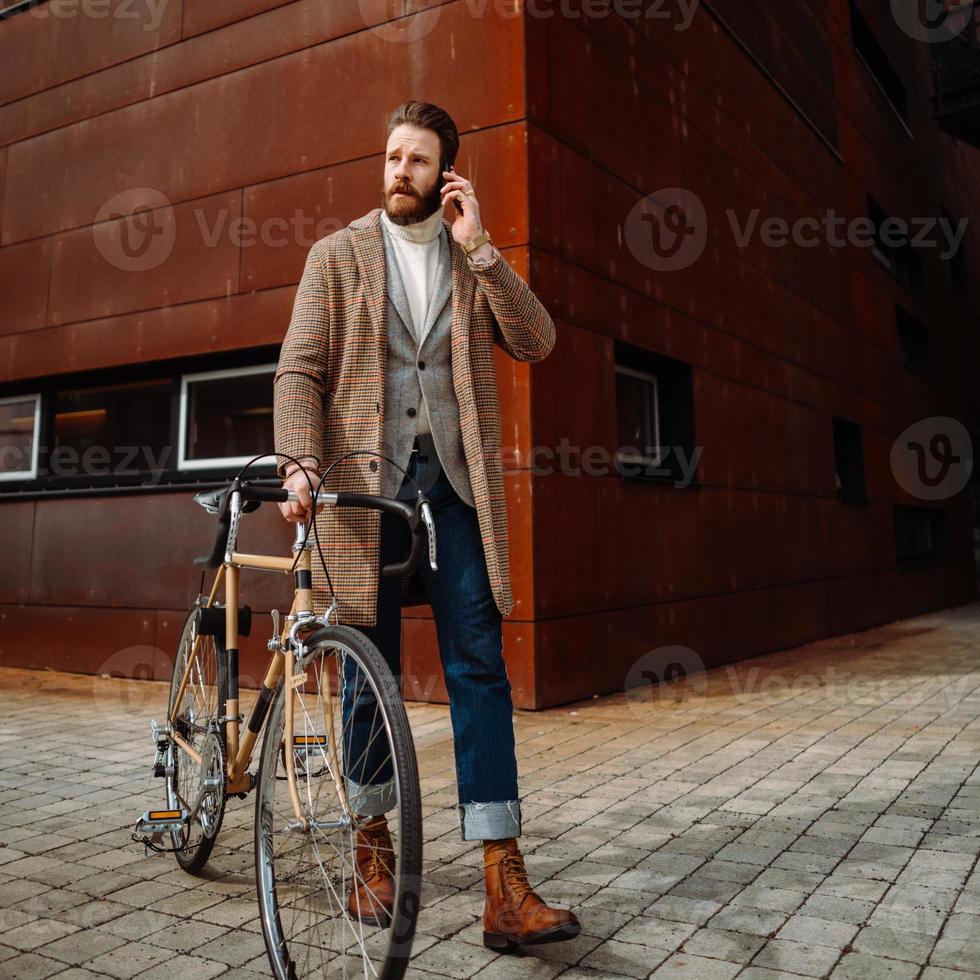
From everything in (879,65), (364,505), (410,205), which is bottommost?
(364,505)

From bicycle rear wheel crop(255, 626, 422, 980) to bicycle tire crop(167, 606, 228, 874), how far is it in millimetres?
568

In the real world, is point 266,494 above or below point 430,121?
below

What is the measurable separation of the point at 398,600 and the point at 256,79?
585 cm

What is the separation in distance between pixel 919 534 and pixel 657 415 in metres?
10.0

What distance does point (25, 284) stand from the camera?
814 cm

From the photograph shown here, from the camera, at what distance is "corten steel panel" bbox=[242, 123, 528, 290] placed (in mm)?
5906

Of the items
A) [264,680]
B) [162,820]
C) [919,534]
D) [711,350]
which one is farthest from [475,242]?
[919,534]

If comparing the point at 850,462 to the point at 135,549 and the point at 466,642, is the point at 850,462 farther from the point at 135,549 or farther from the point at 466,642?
the point at 466,642

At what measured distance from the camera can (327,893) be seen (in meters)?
2.19
